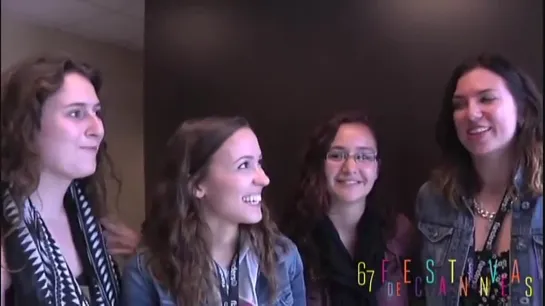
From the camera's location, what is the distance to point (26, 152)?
2.82 ft

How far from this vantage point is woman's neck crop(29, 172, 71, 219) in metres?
0.88

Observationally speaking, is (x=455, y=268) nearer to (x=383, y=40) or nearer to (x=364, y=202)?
(x=364, y=202)

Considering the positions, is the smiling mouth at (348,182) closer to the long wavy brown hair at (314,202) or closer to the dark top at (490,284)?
the long wavy brown hair at (314,202)

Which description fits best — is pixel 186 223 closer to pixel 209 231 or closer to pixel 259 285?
pixel 209 231

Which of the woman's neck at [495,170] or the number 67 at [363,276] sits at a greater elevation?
the woman's neck at [495,170]

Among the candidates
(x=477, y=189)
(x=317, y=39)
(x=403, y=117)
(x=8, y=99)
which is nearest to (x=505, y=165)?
(x=477, y=189)

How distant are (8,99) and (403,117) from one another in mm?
560

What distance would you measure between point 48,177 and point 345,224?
44cm

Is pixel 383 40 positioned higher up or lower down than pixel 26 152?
higher up

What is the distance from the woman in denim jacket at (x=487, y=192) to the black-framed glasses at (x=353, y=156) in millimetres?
91

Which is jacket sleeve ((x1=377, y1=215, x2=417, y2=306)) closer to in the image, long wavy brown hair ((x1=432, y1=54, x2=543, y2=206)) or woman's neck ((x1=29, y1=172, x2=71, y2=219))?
long wavy brown hair ((x1=432, y1=54, x2=543, y2=206))

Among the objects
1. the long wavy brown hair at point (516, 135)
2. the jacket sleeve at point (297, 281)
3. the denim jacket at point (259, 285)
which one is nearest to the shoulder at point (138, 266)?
the denim jacket at point (259, 285)

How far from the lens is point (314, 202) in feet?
3.33

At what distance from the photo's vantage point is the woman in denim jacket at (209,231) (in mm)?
948
